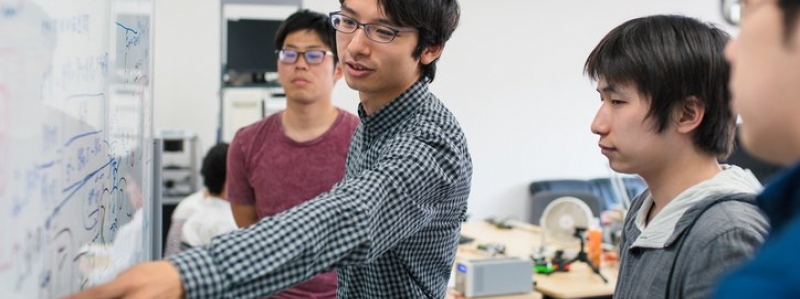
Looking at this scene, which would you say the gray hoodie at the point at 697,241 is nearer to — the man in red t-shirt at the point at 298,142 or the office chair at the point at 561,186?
the man in red t-shirt at the point at 298,142

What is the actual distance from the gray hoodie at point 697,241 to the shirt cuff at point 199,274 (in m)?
0.74

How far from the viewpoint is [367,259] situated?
3.79 feet

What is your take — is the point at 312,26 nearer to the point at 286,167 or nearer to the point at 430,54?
the point at 286,167

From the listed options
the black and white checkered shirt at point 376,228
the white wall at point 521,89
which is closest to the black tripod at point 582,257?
the black and white checkered shirt at point 376,228

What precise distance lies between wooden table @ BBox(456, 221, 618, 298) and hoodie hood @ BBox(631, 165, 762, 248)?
→ 1.94 meters

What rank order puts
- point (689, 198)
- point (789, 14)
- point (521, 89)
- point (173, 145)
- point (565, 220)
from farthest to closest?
point (521, 89) → point (173, 145) → point (565, 220) → point (689, 198) → point (789, 14)

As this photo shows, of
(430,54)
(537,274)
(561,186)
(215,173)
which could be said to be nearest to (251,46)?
(215,173)

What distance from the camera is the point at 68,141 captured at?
1174 millimetres

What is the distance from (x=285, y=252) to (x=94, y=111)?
0.48 metres

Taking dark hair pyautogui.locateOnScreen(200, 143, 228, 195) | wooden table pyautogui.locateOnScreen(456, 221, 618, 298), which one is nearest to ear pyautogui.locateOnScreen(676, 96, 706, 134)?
wooden table pyautogui.locateOnScreen(456, 221, 618, 298)

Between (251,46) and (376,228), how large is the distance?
13.4 feet

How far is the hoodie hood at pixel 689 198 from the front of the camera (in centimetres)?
136

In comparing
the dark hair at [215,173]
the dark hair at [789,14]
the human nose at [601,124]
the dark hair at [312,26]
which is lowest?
the dark hair at [215,173]

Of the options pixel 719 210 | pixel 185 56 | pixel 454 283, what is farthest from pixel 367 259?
pixel 185 56
